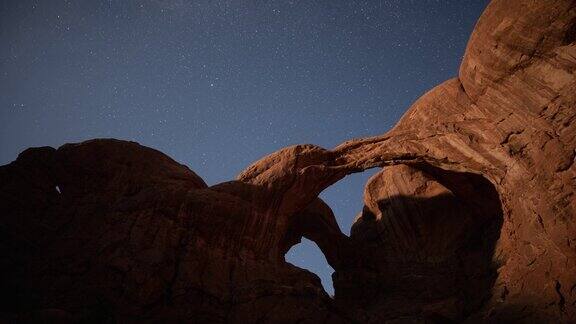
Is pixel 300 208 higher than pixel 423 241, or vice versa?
pixel 300 208

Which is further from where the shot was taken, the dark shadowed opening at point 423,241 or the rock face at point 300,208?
the dark shadowed opening at point 423,241

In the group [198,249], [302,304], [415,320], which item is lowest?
[415,320]

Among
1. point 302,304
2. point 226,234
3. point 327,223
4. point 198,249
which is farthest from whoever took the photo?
point 327,223

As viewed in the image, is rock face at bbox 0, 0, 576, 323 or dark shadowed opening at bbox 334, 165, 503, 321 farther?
dark shadowed opening at bbox 334, 165, 503, 321

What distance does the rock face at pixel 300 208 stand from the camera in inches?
536

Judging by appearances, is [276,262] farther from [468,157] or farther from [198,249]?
[468,157]

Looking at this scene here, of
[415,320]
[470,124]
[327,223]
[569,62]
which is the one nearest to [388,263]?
[327,223]

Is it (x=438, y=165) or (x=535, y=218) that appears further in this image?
(x=438, y=165)

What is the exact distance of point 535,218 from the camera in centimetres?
1370

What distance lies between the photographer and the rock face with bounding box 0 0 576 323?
44.7 ft

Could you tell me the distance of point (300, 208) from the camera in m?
20.3

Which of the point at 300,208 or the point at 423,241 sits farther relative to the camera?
the point at 423,241

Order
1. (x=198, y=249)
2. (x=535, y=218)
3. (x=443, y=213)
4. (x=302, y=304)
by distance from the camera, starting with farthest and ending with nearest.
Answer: (x=443, y=213) < (x=198, y=249) < (x=302, y=304) < (x=535, y=218)

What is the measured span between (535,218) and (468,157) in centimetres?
386
